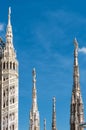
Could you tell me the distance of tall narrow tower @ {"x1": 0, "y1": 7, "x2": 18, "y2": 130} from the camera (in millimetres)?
82875

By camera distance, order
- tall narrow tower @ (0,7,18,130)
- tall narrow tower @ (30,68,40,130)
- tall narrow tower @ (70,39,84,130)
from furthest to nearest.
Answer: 1. tall narrow tower @ (0,7,18,130)
2. tall narrow tower @ (30,68,40,130)
3. tall narrow tower @ (70,39,84,130)

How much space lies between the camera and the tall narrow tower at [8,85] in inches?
3263

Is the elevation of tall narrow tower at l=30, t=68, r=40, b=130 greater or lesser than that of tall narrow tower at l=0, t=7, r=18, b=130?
lesser

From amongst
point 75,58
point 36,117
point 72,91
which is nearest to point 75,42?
point 75,58

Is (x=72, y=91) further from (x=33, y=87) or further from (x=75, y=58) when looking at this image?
(x=33, y=87)

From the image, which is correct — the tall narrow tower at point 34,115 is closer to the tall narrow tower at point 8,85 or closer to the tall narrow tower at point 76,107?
the tall narrow tower at point 8,85

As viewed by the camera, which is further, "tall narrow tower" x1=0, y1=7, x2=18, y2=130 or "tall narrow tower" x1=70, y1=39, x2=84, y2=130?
"tall narrow tower" x1=0, y1=7, x2=18, y2=130

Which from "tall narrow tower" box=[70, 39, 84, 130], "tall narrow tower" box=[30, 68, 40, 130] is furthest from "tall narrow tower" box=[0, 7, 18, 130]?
"tall narrow tower" box=[70, 39, 84, 130]

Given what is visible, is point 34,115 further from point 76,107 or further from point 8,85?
point 76,107

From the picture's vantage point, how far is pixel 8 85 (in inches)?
3317

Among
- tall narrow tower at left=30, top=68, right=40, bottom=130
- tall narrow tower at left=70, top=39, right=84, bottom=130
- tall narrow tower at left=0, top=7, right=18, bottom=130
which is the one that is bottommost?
tall narrow tower at left=70, top=39, right=84, bottom=130

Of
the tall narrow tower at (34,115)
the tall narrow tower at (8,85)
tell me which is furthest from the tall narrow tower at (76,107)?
the tall narrow tower at (8,85)

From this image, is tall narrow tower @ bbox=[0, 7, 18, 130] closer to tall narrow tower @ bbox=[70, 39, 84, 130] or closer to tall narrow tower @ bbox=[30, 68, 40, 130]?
tall narrow tower @ bbox=[30, 68, 40, 130]

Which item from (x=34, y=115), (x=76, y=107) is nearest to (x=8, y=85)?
(x=34, y=115)
